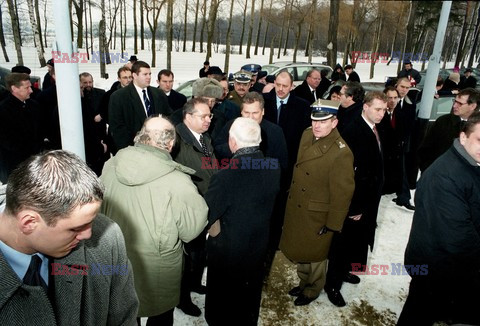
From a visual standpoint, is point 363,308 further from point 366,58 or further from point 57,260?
point 366,58

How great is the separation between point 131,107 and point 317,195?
9.02 feet

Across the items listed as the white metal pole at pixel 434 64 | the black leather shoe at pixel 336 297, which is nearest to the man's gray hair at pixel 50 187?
the black leather shoe at pixel 336 297

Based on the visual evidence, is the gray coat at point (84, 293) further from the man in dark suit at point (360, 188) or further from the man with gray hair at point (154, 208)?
the man in dark suit at point (360, 188)

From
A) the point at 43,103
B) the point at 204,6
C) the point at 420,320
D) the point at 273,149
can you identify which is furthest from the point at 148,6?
the point at 420,320

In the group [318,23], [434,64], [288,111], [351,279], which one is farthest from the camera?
[318,23]

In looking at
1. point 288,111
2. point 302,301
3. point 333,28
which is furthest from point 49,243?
point 333,28

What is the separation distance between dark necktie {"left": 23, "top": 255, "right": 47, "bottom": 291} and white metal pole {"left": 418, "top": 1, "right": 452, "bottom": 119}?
6916mm

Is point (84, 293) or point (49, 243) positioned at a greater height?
point (49, 243)

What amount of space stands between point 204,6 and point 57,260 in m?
33.7

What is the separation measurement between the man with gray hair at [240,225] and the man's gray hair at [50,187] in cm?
126

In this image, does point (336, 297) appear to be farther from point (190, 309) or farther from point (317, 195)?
point (190, 309)

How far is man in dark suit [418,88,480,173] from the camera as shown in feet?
13.1

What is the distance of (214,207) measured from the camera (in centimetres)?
237

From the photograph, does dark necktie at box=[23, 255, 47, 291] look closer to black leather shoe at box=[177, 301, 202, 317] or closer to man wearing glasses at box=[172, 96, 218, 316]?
man wearing glasses at box=[172, 96, 218, 316]
